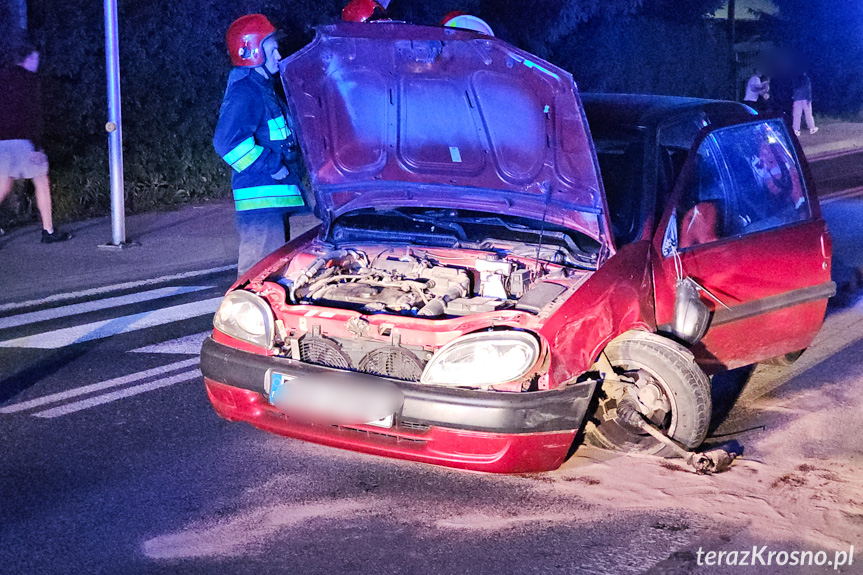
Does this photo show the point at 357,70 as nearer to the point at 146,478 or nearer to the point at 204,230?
the point at 146,478

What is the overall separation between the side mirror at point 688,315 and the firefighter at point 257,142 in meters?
2.75

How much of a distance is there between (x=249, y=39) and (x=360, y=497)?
127 inches

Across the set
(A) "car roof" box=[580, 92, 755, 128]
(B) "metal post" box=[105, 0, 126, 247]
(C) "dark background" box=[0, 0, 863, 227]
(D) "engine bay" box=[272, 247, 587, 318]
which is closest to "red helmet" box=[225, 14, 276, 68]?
(C) "dark background" box=[0, 0, 863, 227]

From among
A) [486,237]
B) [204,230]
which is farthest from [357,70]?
[204,230]

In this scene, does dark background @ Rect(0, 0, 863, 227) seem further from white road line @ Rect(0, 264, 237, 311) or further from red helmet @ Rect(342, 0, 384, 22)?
white road line @ Rect(0, 264, 237, 311)

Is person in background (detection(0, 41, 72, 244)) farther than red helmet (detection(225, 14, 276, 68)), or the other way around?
person in background (detection(0, 41, 72, 244))

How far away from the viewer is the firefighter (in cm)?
635

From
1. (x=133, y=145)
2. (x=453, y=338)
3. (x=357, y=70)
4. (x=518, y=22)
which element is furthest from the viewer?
(x=518, y=22)

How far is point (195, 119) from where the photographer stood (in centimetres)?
1335

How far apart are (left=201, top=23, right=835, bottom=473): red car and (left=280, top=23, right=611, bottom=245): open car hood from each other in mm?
11

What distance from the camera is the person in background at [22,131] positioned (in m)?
10.1

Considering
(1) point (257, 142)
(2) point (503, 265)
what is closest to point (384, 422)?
(2) point (503, 265)

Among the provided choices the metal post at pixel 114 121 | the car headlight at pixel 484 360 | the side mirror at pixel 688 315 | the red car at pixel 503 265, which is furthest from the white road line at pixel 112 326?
the side mirror at pixel 688 315

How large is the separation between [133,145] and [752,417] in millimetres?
9231
